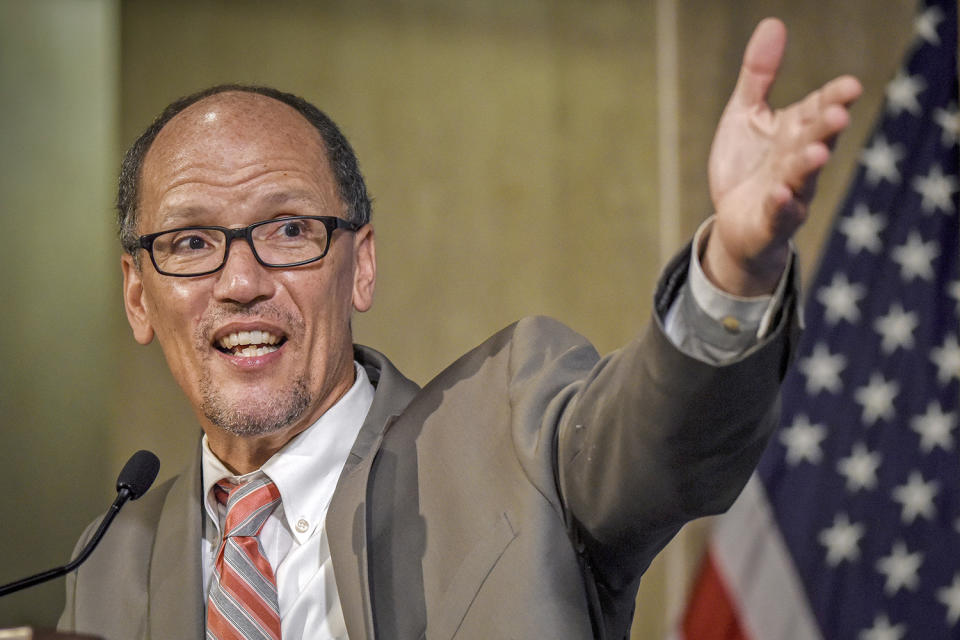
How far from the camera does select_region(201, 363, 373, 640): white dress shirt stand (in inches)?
58.3

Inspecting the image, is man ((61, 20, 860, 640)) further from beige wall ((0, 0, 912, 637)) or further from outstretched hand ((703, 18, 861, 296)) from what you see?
beige wall ((0, 0, 912, 637))

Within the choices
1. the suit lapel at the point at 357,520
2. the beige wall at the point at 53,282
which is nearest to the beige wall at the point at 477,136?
the beige wall at the point at 53,282

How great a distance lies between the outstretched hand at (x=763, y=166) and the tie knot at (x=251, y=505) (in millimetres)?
790

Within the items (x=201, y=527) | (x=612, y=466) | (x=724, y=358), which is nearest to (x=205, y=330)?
(x=201, y=527)

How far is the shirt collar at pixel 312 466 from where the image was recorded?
1561 millimetres

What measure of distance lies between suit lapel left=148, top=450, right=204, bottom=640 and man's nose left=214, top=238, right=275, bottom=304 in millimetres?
318

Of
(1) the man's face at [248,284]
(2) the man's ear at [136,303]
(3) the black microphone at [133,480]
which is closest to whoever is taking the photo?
(3) the black microphone at [133,480]

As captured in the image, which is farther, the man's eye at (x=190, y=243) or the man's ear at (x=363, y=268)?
the man's ear at (x=363, y=268)

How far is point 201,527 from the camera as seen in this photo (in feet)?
5.37

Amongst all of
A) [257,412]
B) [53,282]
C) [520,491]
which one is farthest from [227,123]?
[53,282]

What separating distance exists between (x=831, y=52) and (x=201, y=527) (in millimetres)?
3044

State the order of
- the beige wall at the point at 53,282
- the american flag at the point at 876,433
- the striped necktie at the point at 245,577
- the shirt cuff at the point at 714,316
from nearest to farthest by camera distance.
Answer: the shirt cuff at the point at 714,316, the striped necktie at the point at 245,577, the american flag at the point at 876,433, the beige wall at the point at 53,282

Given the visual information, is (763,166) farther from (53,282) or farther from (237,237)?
(53,282)

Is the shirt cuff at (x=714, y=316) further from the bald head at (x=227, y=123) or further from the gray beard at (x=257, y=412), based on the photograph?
the bald head at (x=227, y=123)
